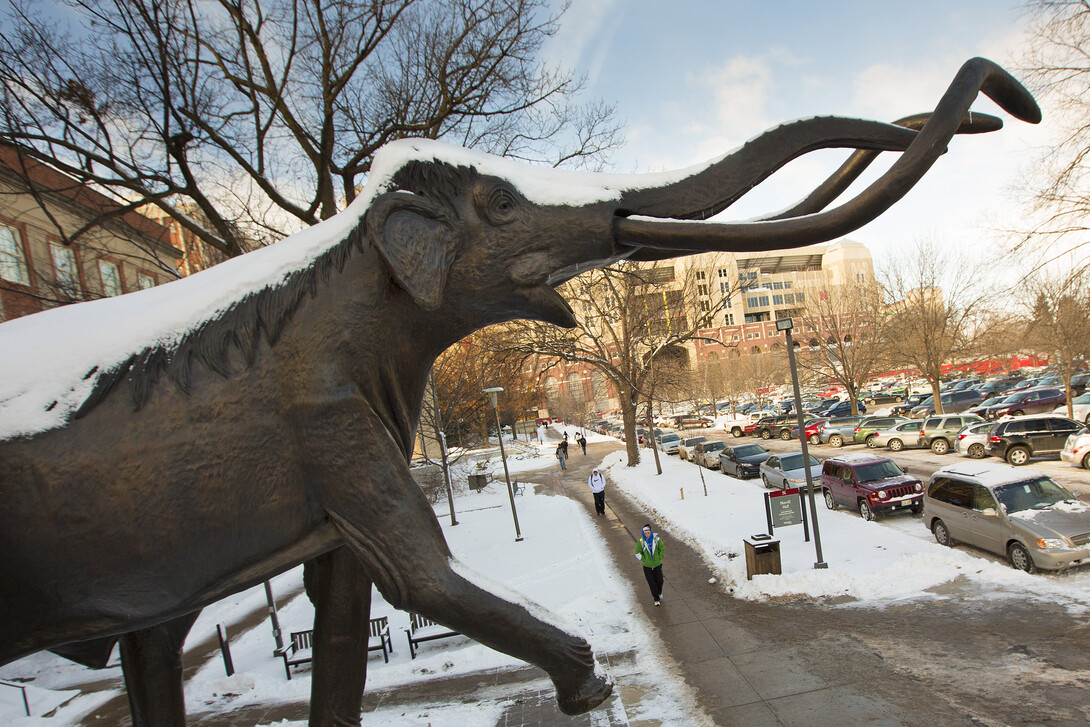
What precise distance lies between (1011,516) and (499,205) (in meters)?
12.0

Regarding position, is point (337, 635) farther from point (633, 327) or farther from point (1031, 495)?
point (633, 327)

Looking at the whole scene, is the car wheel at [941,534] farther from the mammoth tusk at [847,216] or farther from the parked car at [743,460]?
the mammoth tusk at [847,216]

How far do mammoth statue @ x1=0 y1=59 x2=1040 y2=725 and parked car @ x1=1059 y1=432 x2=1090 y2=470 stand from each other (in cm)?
2021

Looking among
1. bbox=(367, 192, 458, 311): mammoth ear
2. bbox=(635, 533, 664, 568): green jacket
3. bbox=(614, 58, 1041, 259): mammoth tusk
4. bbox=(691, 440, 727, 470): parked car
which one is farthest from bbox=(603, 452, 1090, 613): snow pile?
bbox=(691, 440, 727, 470): parked car

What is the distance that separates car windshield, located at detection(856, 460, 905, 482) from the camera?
1568cm

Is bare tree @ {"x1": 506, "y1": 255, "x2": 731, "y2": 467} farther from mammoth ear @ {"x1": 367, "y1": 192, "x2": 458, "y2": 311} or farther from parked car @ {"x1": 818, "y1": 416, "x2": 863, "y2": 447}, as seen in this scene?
mammoth ear @ {"x1": 367, "y1": 192, "x2": 458, "y2": 311}

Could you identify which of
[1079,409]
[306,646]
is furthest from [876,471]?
[1079,409]

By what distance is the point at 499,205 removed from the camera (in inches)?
80.3

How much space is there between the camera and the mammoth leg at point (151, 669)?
224 centimetres

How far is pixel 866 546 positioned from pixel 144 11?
52.7 ft

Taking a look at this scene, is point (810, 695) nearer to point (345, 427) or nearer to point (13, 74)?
point (345, 427)

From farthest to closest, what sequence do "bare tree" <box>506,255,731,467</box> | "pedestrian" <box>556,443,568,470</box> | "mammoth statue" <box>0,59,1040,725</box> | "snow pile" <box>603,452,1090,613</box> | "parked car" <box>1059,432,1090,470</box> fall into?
"pedestrian" <box>556,443,568,470</box> → "bare tree" <box>506,255,731,467</box> → "parked car" <box>1059,432,1090,470</box> → "snow pile" <box>603,452,1090,613</box> → "mammoth statue" <box>0,59,1040,725</box>

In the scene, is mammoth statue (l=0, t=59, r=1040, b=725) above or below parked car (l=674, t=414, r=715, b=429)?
above

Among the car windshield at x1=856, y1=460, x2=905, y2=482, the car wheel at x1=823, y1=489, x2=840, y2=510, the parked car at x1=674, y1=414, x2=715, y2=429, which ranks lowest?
the parked car at x1=674, y1=414, x2=715, y2=429
